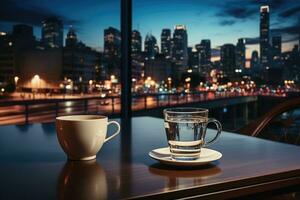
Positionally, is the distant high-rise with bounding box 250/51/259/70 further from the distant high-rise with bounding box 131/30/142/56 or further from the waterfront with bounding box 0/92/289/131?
the distant high-rise with bounding box 131/30/142/56

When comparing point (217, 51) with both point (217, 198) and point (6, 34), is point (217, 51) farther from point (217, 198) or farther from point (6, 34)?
point (217, 198)

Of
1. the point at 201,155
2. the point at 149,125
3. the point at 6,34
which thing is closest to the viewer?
the point at 201,155

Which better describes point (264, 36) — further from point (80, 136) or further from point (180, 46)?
point (80, 136)

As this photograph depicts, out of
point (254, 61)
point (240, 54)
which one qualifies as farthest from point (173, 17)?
point (254, 61)

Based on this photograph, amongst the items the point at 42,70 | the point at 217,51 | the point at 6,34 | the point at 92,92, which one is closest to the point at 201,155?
the point at 217,51

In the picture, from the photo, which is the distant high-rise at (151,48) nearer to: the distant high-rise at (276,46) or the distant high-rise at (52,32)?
the distant high-rise at (52,32)

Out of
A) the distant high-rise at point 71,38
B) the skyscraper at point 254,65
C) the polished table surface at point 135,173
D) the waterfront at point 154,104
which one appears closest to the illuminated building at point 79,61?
the distant high-rise at point 71,38

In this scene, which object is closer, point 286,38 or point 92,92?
point 286,38
